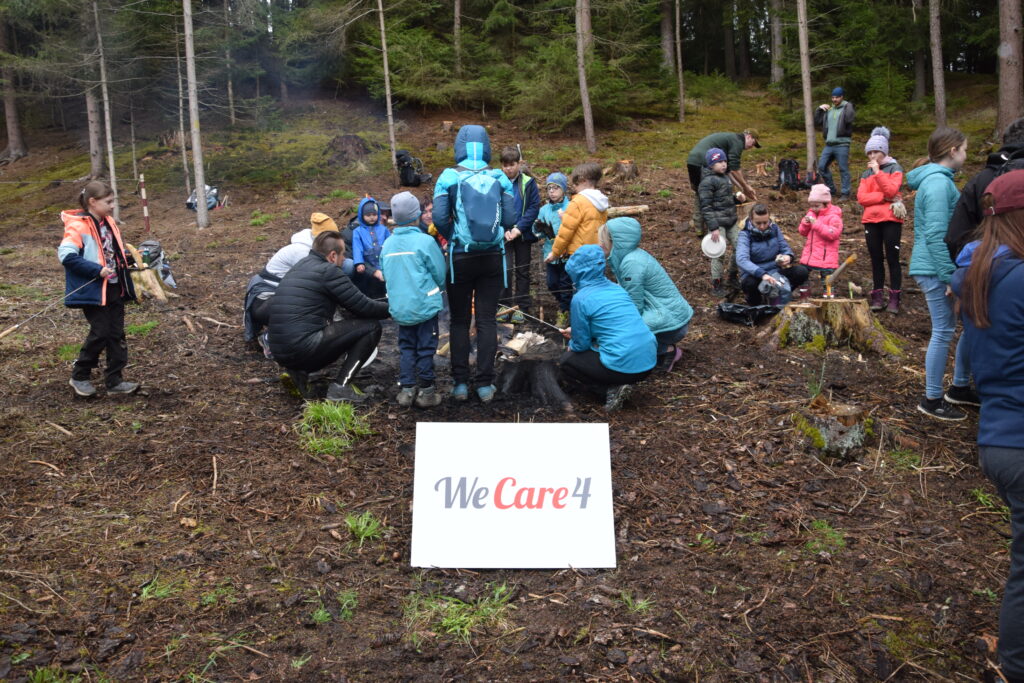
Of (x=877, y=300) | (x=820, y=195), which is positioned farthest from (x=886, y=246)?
(x=820, y=195)

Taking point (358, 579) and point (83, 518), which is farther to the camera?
point (83, 518)

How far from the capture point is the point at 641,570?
3.90 meters

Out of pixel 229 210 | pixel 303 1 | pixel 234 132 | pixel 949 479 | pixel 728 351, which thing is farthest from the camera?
pixel 303 1

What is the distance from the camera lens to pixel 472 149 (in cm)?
546

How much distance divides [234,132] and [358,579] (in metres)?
24.5

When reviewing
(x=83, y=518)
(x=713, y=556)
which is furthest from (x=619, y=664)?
(x=83, y=518)

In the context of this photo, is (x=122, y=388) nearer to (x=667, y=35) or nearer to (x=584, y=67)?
(x=584, y=67)

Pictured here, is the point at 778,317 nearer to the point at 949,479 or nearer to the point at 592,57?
the point at 949,479

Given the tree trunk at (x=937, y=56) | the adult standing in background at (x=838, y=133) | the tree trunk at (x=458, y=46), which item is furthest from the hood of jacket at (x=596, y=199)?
the tree trunk at (x=458, y=46)

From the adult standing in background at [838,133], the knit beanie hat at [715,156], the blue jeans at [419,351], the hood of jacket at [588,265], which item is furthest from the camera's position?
the adult standing in background at [838,133]

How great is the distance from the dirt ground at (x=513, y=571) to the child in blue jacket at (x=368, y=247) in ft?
4.53

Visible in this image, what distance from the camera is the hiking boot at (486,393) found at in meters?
5.83

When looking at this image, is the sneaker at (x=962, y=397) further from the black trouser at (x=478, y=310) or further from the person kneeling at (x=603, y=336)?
the black trouser at (x=478, y=310)

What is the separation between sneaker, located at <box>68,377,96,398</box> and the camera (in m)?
5.96
